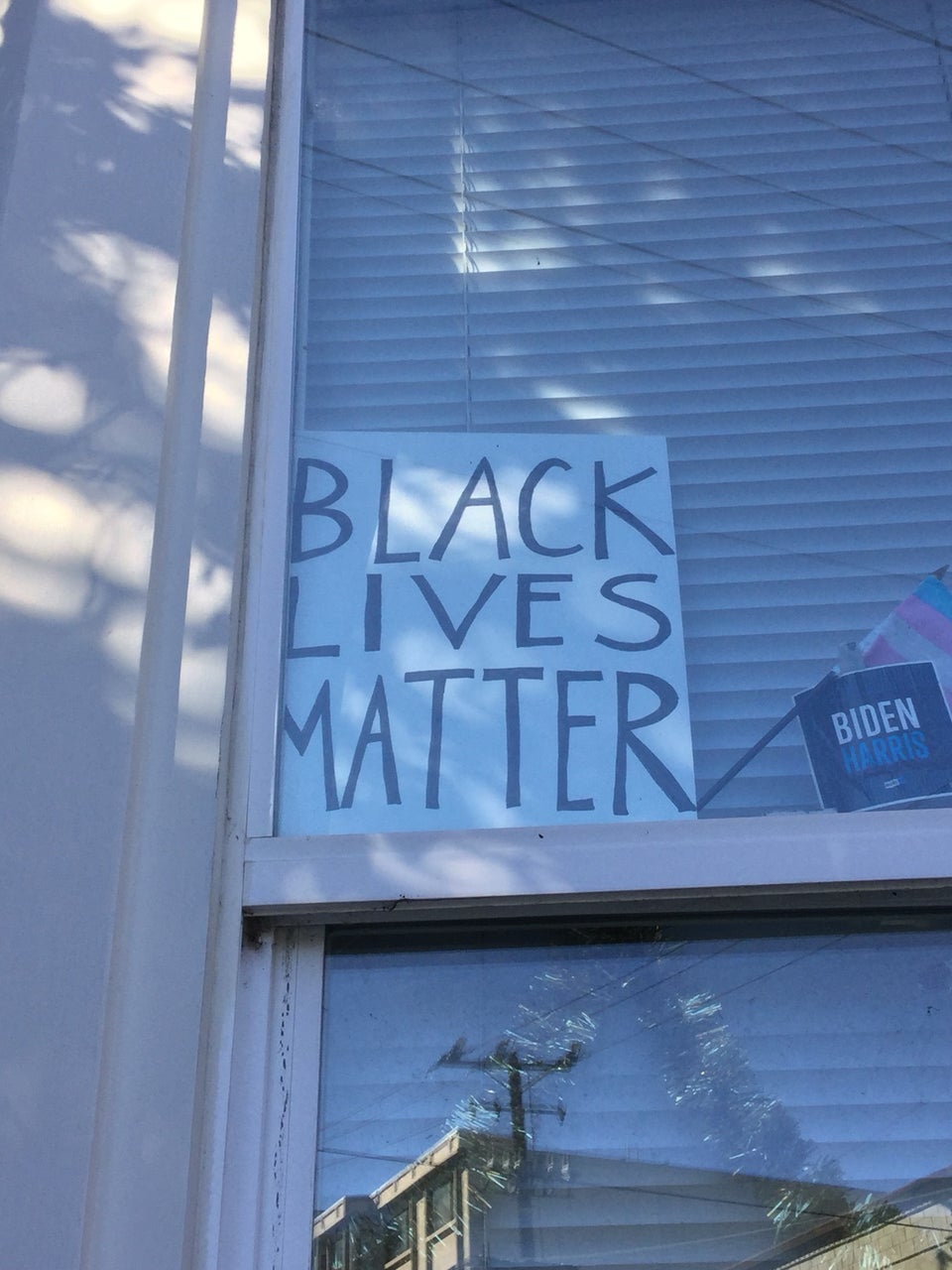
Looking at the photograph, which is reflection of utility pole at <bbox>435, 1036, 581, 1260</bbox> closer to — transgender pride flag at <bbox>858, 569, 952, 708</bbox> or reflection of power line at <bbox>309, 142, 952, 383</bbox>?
transgender pride flag at <bbox>858, 569, 952, 708</bbox>

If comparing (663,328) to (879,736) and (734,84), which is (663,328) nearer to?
(734,84)

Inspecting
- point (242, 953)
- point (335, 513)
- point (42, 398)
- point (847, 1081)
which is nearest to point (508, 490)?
point (335, 513)

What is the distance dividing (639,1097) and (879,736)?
62 centimetres

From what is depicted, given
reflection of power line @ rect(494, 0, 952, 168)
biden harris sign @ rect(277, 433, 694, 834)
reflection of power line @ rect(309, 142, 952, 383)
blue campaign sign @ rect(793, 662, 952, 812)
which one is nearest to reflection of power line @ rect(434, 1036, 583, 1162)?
biden harris sign @ rect(277, 433, 694, 834)

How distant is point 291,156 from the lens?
2.52m

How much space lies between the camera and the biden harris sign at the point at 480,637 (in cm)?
201

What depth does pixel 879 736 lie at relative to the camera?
2.07 metres

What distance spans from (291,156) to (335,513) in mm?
700

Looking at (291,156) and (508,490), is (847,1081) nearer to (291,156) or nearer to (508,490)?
(508,490)

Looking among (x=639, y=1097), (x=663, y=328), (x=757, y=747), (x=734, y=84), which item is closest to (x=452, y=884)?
(x=639, y=1097)

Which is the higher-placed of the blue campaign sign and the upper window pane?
the upper window pane

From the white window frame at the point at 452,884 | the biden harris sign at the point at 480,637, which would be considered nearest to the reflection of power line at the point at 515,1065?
the white window frame at the point at 452,884

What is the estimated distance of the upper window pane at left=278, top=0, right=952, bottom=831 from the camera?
210cm

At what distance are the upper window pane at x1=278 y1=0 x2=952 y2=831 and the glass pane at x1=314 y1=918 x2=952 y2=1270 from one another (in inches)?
8.7
